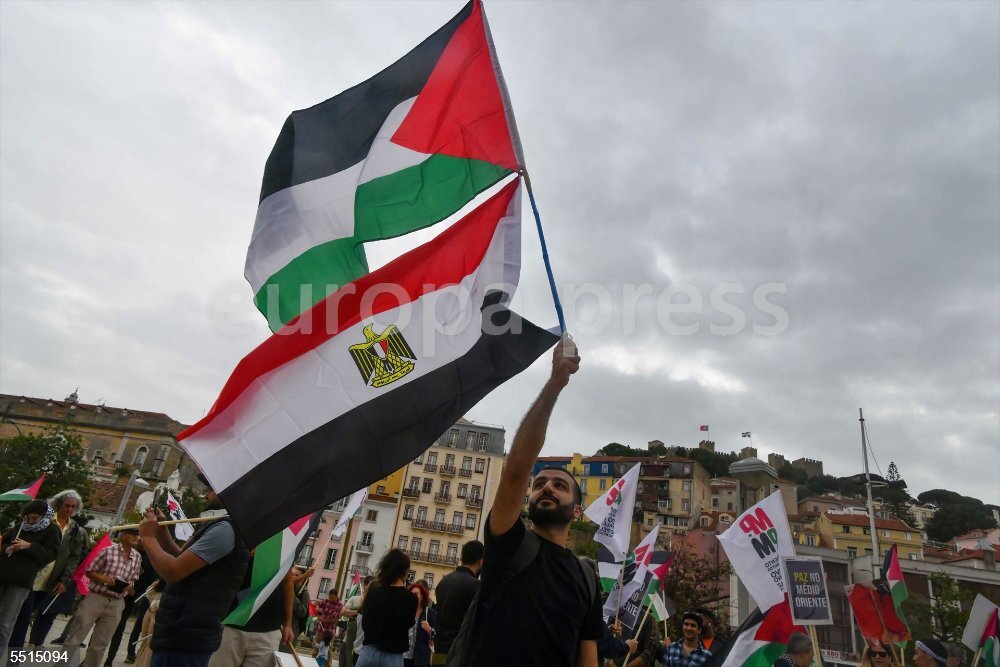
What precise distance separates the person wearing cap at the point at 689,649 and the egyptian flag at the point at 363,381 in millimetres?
5583

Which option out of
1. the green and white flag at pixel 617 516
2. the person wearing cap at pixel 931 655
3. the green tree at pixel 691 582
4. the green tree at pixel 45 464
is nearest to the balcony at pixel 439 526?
the green tree at pixel 691 582

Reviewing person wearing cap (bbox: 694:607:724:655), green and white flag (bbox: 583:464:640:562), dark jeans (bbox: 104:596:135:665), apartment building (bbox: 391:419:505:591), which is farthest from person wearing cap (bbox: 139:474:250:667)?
apartment building (bbox: 391:419:505:591)

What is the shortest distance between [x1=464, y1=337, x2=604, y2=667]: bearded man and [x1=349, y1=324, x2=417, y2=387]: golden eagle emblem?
1.38m

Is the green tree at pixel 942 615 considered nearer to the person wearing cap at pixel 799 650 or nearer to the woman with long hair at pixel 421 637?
the person wearing cap at pixel 799 650

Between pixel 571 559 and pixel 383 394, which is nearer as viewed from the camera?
pixel 571 559

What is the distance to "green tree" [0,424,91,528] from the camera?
41250 mm

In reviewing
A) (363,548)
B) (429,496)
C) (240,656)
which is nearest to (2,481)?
(363,548)

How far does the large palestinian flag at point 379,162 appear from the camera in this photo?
4.73m

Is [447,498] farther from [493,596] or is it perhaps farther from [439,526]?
[493,596]

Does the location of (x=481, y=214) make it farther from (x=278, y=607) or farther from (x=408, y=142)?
(x=278, y=607)

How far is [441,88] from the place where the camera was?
5.11m

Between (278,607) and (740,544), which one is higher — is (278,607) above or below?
below

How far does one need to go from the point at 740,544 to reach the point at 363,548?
58.6 metres

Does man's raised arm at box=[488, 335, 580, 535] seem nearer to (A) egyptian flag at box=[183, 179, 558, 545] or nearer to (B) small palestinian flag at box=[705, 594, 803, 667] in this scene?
(A) egyptian flag at box=[183, 179, 558, 545]
